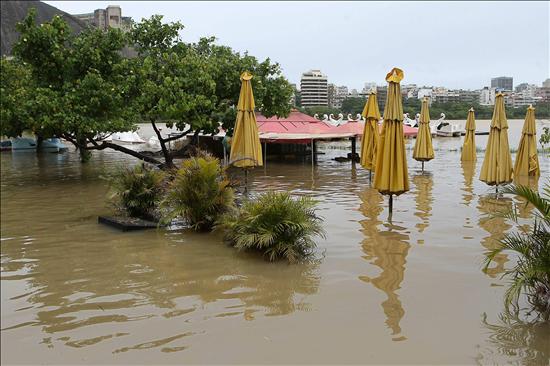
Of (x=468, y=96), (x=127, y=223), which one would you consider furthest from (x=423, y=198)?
(x=468, y=96)

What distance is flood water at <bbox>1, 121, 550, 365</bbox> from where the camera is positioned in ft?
14.7

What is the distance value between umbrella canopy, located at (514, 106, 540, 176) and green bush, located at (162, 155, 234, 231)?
33.6 ft

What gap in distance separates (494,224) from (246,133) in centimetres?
607

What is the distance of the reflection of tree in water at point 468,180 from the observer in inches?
495

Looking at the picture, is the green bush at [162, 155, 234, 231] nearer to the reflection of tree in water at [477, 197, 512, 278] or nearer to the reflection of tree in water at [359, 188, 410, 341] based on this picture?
the reflection of tree in water at [359, 188, 410, 341]

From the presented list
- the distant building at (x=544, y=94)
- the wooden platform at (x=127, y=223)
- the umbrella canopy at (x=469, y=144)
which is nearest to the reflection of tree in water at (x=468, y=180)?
the umbrella canopy at (x=469, y=144)

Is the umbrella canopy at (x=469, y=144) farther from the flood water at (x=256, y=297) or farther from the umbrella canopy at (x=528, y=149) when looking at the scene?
the flood water at (x=256, y=297)

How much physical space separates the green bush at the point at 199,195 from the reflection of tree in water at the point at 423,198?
3590 mm

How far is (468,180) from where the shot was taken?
16.2m

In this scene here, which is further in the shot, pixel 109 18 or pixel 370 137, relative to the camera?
pixel 109 18

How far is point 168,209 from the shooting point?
346 inches

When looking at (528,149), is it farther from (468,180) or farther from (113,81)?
(113,81)

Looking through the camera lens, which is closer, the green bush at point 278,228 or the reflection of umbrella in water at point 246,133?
the green bush at point 278,228

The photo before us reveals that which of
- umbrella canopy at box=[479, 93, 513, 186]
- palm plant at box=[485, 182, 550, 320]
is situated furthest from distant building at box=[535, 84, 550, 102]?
palm plant at box=[485, 182, 550, 320]
